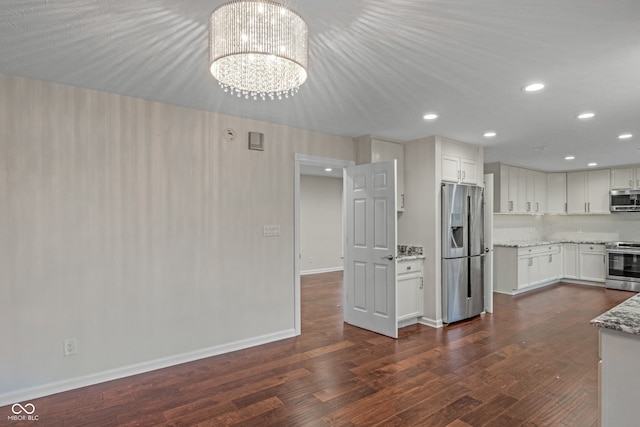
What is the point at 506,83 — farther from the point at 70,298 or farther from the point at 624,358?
the point at 70,298

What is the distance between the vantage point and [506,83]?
2.62 metres

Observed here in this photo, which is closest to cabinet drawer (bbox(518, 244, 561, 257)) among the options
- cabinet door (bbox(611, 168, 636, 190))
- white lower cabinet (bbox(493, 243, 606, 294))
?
white lower cabinet (bbox(493, 243, 606, 294))

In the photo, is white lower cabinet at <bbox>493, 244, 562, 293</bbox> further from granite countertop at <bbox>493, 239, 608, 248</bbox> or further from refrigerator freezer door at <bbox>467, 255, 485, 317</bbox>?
refrigerator freezer door at <bbox>467, 255, 485, 317</bbox>

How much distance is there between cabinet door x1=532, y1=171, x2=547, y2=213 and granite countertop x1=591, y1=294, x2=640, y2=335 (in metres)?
6.21

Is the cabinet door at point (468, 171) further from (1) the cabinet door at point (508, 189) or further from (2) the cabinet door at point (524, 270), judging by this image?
(2) the cabinet door at point (524, 270)

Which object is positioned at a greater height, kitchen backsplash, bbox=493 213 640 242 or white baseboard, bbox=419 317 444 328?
kitchen backsplash, bbox=493 213 640 242

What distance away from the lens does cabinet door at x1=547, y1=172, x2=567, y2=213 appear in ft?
24.3

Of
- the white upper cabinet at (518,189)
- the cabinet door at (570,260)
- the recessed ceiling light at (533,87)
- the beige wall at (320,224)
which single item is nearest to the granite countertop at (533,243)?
the cabinet door at (570,260)

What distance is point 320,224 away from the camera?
8.41 metres

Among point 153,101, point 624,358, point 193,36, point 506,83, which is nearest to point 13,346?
point 153,101

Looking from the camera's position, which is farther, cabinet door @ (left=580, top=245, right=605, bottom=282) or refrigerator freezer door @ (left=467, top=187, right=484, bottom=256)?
cabinet door @ (left=580, top=245, right=605, bottom=282)

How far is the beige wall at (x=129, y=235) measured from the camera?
257cm

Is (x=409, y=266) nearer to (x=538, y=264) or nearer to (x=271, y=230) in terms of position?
(x=271, y=230)

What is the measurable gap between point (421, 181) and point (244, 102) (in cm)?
248
